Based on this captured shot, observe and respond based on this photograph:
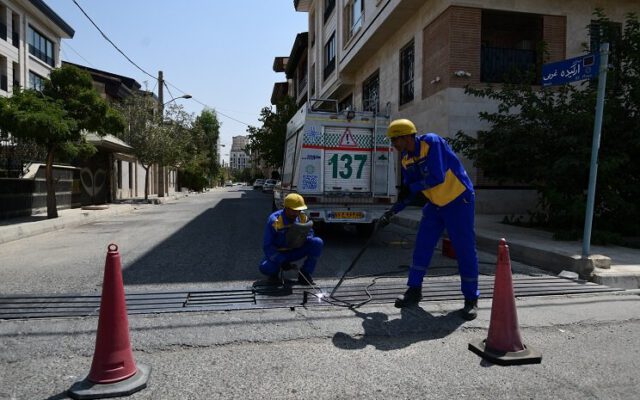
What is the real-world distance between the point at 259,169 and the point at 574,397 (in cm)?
11454

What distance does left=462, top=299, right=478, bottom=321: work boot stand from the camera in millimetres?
4393

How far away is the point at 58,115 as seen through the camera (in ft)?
43.1

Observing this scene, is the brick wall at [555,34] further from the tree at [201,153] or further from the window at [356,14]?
the tree at [201,153]

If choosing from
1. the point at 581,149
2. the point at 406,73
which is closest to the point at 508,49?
the point at 406,73

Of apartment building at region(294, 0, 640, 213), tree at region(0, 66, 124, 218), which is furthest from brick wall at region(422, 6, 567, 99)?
tree at region(0, 66, 124, 218)

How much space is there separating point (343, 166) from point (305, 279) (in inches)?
168

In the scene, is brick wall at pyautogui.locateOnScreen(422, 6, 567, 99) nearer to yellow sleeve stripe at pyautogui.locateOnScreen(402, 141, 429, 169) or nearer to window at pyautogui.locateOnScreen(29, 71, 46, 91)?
yellow sleeve stripe at pyautogui.locateOnScreen(402, 141, 429, 169)

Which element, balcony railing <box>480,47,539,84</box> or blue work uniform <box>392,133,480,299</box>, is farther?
balcony railing <box>480,47,539,84</box>

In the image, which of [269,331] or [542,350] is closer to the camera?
[542,350]

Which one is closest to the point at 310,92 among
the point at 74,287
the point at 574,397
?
the point at 74,287

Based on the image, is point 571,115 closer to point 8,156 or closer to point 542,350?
point 542,350

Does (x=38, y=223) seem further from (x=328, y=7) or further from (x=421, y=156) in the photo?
(x=328, y=7)

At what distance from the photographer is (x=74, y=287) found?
573cm

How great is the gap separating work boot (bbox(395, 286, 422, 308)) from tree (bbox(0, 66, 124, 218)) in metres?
11.6
